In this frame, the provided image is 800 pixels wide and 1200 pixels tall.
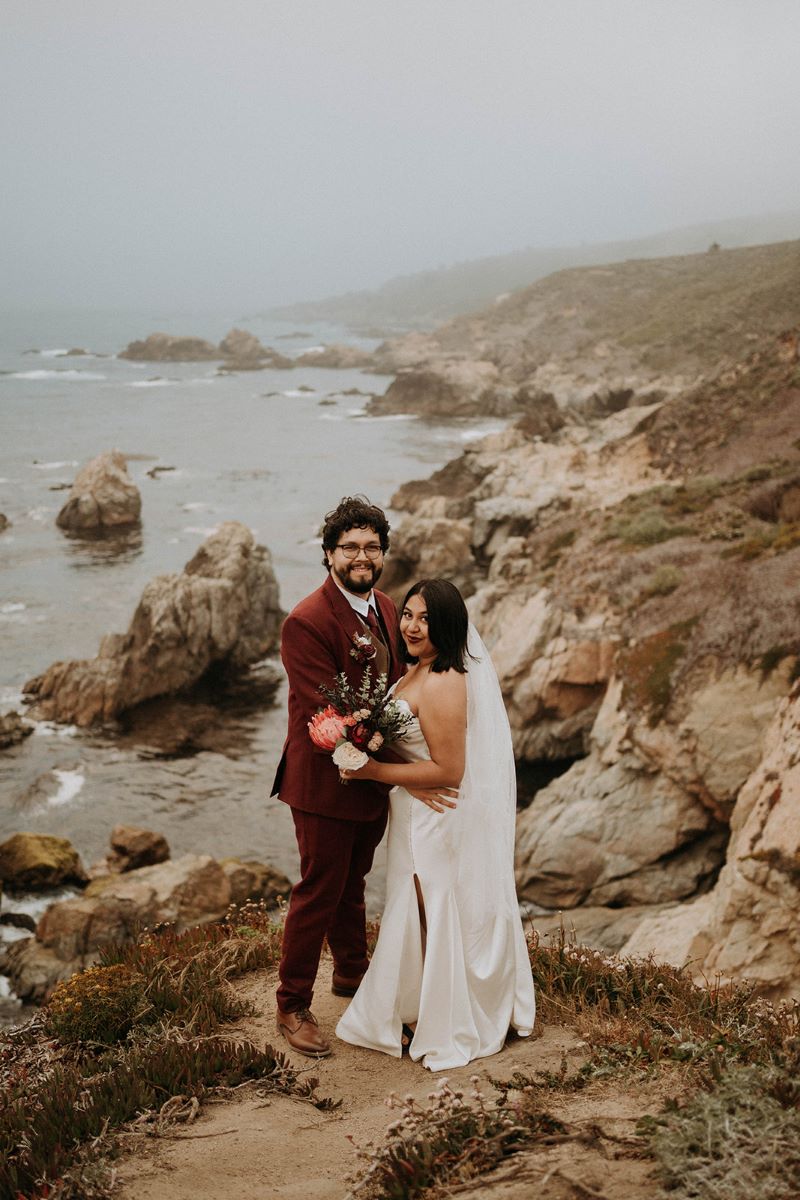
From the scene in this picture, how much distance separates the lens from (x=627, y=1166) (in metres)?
3.69

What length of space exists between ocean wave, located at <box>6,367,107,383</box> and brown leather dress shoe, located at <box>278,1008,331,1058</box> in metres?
100

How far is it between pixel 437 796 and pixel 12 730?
18.5 metres

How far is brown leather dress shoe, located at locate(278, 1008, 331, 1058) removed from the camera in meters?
5.40

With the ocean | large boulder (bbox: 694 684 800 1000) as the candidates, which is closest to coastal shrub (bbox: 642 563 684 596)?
large boulder (bbox: 694 684 800 1000)

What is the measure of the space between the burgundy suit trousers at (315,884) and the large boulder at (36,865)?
455 inches

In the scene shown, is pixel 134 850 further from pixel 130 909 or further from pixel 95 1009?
pixel 95 1009

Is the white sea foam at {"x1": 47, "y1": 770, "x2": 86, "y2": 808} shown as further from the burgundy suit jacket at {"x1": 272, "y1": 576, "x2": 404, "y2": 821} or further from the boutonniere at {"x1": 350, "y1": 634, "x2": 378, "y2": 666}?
the boutonniere at {"x1": 350, "y1": 634, "x2": 378, "y2": 666}

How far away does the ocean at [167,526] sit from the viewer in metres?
18.8

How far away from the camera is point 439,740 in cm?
502

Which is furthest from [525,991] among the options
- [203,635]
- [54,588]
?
[54,588]

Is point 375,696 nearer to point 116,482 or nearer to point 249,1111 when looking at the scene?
point 249,1111

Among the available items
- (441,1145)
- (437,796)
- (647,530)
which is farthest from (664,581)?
(441,1145)

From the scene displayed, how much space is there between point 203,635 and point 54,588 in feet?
33.9

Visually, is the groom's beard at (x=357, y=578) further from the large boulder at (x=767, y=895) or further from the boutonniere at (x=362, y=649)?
the large boulder at (x=767, y=895)
